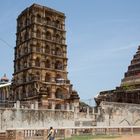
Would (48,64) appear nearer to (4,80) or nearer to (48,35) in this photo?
(48,35)

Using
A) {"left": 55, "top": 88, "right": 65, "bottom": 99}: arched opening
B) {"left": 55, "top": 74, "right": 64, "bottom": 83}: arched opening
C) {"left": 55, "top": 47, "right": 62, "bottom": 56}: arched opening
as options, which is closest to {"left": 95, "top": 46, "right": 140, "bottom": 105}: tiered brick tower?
{"left": 55, "top": 88, "right": 65, "bottom": 99}: arched opening

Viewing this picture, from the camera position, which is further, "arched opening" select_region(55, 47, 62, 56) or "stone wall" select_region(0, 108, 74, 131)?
"arched opening" select_region(55, 47, 62, 56)

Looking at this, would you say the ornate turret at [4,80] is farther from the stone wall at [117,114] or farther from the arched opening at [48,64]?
the stone wall at [117,114]

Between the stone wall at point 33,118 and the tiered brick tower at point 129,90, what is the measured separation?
45.0ft

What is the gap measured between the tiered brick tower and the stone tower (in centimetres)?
655

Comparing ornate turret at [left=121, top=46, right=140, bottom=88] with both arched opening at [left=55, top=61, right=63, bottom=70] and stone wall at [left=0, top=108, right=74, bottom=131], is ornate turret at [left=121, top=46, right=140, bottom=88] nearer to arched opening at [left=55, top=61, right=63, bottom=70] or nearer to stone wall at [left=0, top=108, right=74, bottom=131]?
arched opening at [left=55, top=61, right=63, bottom=70]

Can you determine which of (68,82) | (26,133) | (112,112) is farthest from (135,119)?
(26,133)

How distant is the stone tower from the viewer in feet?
160

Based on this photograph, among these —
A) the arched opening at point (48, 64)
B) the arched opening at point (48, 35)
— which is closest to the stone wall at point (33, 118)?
the arched opening at point (48, 64)

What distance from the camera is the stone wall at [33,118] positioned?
96.2 feet

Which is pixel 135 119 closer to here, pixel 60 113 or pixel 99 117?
pixel 99 117

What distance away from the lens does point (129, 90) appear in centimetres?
4994

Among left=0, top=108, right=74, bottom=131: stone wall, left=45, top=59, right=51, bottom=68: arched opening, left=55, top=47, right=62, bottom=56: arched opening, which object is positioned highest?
left=55, top=47, right=62, bottom=56: arched opening

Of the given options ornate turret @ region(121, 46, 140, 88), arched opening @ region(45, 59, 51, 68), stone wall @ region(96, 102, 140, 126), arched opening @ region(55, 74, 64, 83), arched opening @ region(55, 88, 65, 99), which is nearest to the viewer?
stone wall @ region(96, 102, 140, 126)
